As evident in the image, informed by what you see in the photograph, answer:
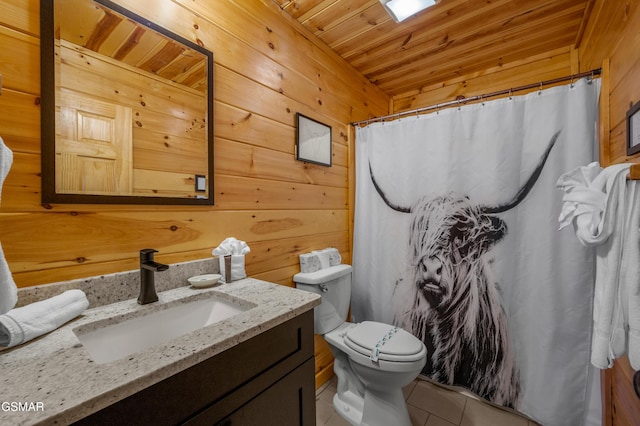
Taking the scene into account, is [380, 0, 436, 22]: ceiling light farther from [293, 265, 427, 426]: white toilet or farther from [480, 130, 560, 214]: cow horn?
[293, 265, 427, 426]: white toilet

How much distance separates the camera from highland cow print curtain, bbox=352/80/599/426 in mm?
1350

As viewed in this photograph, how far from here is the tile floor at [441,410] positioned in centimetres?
148

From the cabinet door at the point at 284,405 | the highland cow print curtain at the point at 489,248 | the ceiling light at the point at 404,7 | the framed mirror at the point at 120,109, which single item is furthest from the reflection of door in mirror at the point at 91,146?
the highland cow print curtain at the point at 489,248

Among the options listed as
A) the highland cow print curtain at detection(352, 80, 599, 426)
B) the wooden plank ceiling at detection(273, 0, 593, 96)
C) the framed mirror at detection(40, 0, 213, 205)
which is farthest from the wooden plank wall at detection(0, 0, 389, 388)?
the highland cow print curtain at detection(352, 80, 599, 426)

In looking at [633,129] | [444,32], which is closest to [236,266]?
[633,129]

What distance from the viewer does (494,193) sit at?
5.01ft

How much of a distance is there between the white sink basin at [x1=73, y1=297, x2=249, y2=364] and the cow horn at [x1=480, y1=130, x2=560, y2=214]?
1.45 m

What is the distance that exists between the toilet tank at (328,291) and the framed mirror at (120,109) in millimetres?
731

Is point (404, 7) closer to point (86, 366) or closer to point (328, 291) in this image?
point (328, 291)

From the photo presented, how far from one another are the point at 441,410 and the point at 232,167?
5.97 feet

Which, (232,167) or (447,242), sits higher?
(232,167)

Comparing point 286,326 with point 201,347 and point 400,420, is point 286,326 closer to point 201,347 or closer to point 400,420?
point 201,347

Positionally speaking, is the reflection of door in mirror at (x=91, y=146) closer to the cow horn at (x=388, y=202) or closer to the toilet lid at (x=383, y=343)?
the toilet lid at (x=383, y=343)

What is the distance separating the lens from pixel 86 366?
21.1 inches
